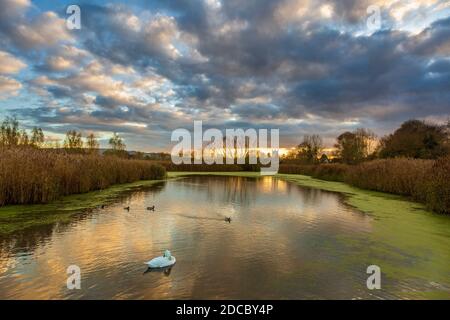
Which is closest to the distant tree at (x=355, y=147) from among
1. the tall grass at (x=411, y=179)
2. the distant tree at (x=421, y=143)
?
the distant tree at (x=421, y=143)

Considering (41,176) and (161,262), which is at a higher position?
(41,176)

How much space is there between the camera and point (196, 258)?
6.39 meters

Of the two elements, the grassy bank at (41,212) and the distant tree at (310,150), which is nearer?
the grassy bank at (41,212)

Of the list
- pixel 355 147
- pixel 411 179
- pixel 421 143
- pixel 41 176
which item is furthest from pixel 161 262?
pixel 355 147

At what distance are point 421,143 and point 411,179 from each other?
57.3 feet

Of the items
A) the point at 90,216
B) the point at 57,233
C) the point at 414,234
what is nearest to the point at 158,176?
the point at 90,216

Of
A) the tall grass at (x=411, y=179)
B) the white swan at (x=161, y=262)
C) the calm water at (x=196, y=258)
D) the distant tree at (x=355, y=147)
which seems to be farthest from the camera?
the distant tree at (x=355, y=147)

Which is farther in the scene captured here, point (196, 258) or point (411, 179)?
point (411, 179)

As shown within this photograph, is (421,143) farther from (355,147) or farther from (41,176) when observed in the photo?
(41,176)

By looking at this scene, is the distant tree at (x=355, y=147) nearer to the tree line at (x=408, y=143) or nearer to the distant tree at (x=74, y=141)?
the tree line at (x=408, y=143)

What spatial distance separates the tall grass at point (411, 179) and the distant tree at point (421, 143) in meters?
7.62

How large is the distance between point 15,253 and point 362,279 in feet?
22.2

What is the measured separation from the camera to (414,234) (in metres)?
8.99

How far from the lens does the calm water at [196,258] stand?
4867mm
